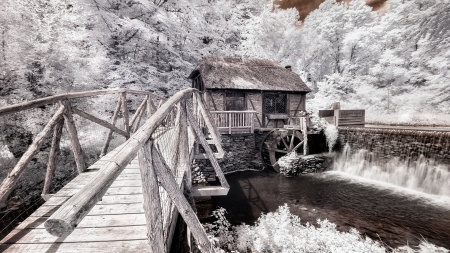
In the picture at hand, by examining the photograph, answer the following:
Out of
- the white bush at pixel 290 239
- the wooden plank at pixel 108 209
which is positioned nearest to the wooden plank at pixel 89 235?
the wooden plank at pixel 108 209

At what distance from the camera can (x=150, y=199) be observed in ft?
4.33

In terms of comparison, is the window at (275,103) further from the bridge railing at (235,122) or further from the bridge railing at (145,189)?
the bridge railing at (145,189)

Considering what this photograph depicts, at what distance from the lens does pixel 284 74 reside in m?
15.6

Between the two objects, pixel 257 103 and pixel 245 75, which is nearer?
pixel 257 103

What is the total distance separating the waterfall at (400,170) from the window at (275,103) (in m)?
4.88

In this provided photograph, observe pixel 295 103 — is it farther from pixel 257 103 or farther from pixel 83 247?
pixel 83 247

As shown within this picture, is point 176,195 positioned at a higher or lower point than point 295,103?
lower

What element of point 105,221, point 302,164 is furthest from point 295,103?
point 105,221

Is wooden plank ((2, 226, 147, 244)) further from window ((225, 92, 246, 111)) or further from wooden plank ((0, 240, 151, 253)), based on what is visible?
window ((225, 92, 246, 111))

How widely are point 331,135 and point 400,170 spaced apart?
396 centimetres

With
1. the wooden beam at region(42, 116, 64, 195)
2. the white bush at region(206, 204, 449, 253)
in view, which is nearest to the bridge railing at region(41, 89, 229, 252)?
the wooden beam at region(42, 116, 64, 195)

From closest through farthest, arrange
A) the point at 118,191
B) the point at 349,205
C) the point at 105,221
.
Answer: the point at 105,221 < the point at 118,191 < the point at 349,205

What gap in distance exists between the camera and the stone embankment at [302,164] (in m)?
11.8

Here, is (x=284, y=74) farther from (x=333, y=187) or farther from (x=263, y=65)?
(x=333, y=187)
